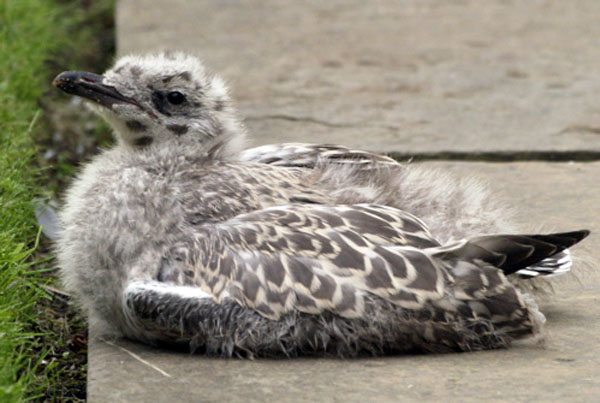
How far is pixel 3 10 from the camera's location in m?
7.71

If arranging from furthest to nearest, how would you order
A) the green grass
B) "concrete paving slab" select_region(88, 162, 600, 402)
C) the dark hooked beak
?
the dark hooked beak
the green grass
"concrete paving slab" select_region(88, 162, 600, 402)

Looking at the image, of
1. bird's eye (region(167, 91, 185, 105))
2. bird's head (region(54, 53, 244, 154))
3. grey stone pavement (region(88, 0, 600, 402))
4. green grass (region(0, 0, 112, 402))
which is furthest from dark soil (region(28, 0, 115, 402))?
bird's eye (region(167, 91, 185, 105))

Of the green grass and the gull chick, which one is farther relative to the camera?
the green grass

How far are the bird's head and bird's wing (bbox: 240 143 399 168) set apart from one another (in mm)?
237

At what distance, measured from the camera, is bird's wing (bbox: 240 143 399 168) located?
4.30 metres

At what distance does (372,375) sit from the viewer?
3482 mm

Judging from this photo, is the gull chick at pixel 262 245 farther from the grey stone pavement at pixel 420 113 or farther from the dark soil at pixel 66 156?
the dark soil at pixel 66 156

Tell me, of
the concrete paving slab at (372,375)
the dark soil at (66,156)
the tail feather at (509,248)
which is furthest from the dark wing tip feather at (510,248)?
the dark soil at (66,156)

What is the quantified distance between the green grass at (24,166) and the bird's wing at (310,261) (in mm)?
622

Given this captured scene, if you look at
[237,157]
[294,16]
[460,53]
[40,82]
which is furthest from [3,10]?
[237,157]

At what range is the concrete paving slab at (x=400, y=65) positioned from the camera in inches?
247

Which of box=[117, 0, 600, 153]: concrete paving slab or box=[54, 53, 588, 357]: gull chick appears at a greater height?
box=[117, 0, 600, 153]: concrete paving slab

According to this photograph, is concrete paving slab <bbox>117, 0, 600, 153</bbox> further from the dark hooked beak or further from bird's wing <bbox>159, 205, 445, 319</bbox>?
bird's wing <bbox>159, 205, 445, 319</bbox>

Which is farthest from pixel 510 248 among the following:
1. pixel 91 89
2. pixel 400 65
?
pixel 400 65
